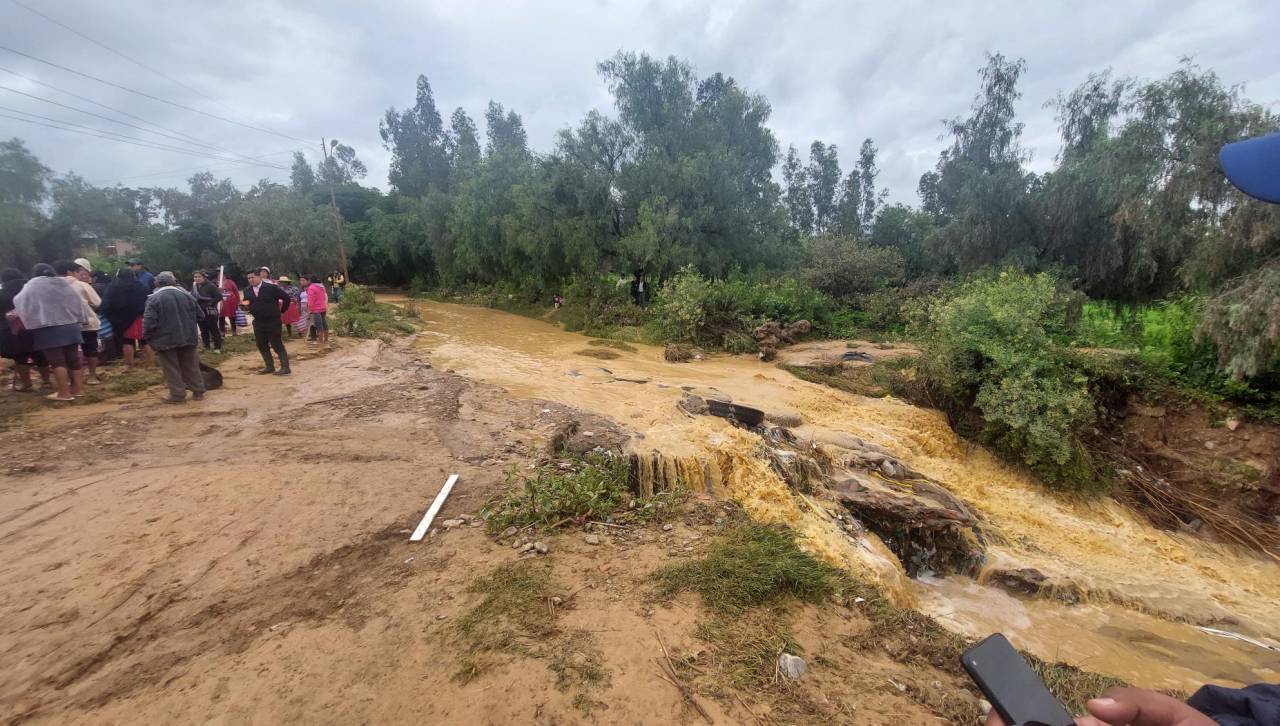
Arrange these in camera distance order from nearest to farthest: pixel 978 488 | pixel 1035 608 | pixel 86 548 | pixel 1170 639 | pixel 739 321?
1. pixel 86 548
2. pixel 1170 639
3. pixel 1035 608
4. pixel 978 488
5. pixel 739 321

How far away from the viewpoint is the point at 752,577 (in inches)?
148

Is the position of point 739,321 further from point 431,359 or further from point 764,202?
point 431,359

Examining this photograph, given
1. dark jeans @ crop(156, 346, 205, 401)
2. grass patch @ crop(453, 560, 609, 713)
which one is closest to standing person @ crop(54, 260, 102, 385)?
dark jeans @ crop(156, 346, 205, 401)

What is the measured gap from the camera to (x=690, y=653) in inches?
122

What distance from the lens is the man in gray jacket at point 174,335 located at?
22.3ft

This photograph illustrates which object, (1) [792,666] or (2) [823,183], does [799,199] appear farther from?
(1) [792,666]

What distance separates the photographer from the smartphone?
58.7 inches

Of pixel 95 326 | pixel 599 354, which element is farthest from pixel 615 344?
pixel 95 326

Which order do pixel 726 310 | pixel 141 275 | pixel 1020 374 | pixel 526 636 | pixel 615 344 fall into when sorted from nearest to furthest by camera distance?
pixel 526 636 → pixel 1020 374 → pixel 141 275 → pixel 615 344 → pixel 726 310

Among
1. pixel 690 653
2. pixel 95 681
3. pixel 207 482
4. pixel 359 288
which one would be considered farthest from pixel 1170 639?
pixel 359 288

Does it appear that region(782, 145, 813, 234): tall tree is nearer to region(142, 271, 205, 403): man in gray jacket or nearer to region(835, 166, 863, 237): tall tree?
region(835, 166, 863, 237): tall tree

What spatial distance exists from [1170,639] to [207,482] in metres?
9.14

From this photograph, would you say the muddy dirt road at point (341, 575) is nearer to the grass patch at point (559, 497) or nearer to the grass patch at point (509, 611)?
the grass patch at point (509, 611)

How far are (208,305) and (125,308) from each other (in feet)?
6.01
